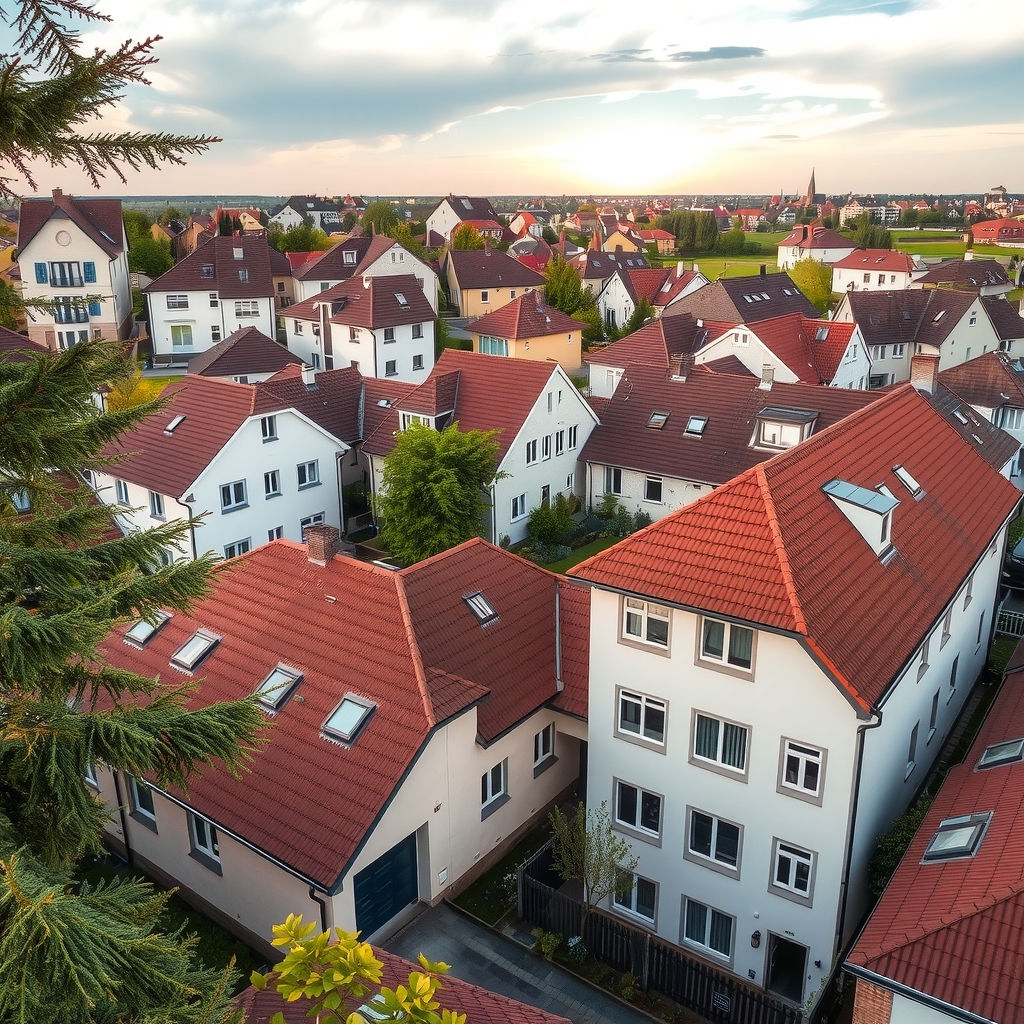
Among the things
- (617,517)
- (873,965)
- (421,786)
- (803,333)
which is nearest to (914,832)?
(873,965)

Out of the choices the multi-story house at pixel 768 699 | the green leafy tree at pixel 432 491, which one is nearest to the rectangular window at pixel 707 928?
the multi-story house at pixel 768 699

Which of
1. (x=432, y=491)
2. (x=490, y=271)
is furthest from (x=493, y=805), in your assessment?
(x=490, y=271)

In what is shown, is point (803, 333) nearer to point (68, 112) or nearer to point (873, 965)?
point (873, 965)

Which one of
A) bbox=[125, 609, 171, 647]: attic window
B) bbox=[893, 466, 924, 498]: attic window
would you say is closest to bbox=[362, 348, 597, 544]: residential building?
bbox=[125, 609, 171, 647]: attic window

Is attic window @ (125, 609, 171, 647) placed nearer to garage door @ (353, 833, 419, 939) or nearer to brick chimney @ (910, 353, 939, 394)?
garage door @ (353, 833, 419, 939)

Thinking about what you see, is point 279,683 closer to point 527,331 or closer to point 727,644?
point 727,644

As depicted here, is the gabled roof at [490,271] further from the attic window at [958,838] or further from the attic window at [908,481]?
the attic window at [958,838]
